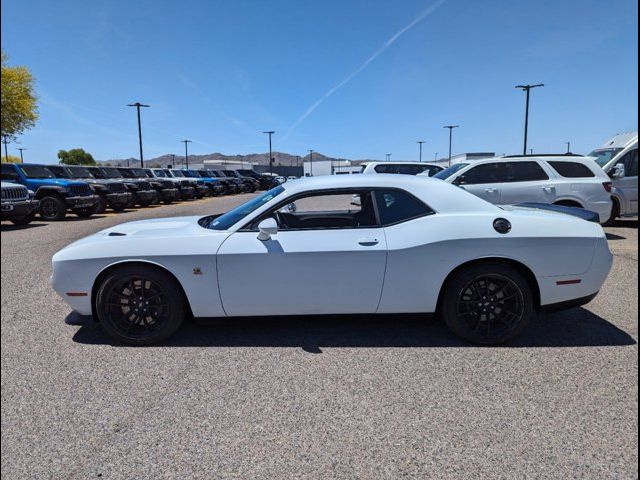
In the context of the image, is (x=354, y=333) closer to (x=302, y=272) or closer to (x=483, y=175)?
(x=302, y=272)

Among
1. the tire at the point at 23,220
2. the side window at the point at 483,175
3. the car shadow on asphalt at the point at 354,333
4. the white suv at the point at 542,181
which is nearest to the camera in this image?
the car shadow on asphalt at the point at 354,333

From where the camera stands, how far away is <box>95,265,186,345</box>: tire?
3.36 m

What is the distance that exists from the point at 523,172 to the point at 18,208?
494 inches

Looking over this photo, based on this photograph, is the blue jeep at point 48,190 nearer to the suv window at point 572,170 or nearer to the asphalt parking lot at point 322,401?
the asphalt parking lot at point 322,401

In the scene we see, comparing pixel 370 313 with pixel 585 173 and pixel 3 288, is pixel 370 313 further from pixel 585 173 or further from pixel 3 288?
pixel 585 173

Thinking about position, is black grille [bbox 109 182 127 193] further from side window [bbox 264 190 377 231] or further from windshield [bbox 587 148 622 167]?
windshield [bbox 587 148 622 167]

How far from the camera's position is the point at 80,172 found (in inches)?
643

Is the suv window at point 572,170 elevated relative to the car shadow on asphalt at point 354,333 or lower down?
elevated

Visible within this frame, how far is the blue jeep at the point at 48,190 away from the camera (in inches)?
507

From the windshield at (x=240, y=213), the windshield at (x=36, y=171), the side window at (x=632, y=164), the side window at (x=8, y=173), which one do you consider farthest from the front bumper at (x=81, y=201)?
the side window at (x=632, y=164)

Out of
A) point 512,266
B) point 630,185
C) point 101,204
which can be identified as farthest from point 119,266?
point 101,204

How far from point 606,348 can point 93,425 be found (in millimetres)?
3718

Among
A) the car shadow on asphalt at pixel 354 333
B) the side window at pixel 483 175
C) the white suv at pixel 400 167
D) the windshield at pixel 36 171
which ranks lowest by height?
the car shadow on asphalt at pixel 354 333

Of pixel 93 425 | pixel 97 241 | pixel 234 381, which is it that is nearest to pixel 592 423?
pixel 234 381
